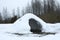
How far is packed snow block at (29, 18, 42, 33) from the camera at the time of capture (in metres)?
12.7

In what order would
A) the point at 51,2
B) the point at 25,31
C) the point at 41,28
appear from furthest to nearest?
1. the point at 51,2
2. the point at 41,28
3. the point at 25,31

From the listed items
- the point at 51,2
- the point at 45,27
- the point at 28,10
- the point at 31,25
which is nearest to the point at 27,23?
the point at 31,25

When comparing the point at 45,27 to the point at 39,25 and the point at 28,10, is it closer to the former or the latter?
the point at 39,25

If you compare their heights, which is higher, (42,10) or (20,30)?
(20,30)

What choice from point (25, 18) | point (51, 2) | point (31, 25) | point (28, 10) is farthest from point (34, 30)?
point (28, 10)

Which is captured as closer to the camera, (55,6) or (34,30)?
(34,30)

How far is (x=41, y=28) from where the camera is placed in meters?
12.7

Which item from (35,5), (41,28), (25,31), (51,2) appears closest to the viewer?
(25,31)

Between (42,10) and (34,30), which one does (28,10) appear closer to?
(42,10)

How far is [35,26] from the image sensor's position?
42.2ft

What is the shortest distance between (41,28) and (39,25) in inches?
13.8

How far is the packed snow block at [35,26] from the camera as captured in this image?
12.7 meters

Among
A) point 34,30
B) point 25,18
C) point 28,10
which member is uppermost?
point 25,18

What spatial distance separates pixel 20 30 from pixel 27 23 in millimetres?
1030
